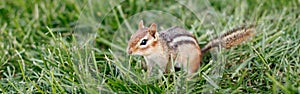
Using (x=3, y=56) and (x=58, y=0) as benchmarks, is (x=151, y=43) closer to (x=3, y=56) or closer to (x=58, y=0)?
(x=3, y=56)

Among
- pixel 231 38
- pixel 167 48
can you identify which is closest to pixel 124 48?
pixel 167 48

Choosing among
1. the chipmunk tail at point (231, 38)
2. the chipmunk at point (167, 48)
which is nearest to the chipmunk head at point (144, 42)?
the chipmunk at point (167, 48)

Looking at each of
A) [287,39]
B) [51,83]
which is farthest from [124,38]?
[287,39]

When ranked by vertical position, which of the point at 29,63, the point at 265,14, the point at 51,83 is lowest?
the point at 51,83

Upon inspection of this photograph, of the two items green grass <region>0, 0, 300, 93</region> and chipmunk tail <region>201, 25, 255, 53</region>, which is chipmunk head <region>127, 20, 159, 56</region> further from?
chipmunk tail <region>201, 25, 255, 53</region>

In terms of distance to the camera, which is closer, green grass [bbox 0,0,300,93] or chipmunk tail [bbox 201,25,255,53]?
green grass [bbox 0,0,300,93]

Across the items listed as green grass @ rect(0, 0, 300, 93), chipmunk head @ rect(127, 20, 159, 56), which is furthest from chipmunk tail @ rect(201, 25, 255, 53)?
chipmunk head @ rect(127, 20, 159, 56)
